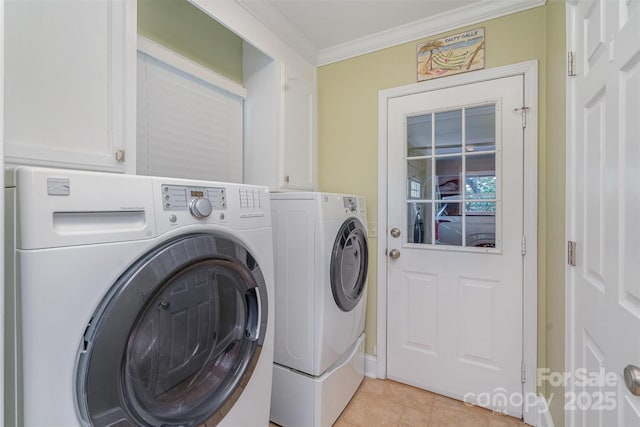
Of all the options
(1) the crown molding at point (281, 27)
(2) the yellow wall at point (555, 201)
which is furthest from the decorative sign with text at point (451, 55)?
(1) the crown molding at point (281, 27)

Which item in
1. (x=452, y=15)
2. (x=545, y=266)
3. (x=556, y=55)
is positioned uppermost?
(x=452, y=15)

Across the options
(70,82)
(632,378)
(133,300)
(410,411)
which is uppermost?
(70,82)

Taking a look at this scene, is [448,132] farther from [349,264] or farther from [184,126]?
[184,126]

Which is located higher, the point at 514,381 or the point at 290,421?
the point at 514,381

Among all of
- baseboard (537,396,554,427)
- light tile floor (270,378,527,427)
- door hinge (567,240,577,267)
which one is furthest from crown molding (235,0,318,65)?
baseboard (537,396,554,427)

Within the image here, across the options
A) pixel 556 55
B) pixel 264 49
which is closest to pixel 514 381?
pixel 556 55

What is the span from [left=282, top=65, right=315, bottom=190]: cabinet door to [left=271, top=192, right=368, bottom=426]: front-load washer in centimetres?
46

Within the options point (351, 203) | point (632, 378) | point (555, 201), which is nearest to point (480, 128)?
point (555, 201)

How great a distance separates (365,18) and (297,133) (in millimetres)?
A: 853

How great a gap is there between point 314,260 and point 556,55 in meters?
1.53

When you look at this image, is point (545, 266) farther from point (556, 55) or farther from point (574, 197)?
point (556, 55)

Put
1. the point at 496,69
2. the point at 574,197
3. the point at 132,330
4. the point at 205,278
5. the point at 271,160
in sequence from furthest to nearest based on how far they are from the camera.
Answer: the point at 271,160
the point at 496,69
the point at 574,197
the point at 205,278
the point at 132,330

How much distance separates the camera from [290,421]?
5.19ft

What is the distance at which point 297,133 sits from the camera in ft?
6.87
